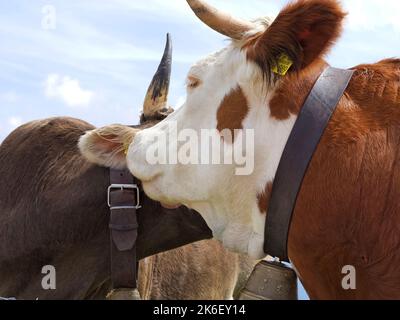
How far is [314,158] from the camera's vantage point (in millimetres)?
2090

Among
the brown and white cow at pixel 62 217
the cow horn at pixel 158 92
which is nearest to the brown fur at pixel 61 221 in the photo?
the brown and white cow at pixel 62 217

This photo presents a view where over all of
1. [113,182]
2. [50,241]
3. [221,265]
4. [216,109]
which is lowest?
[221,265]

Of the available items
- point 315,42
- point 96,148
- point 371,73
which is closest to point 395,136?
point 371,73

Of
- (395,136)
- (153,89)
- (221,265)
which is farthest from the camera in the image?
(221,265)

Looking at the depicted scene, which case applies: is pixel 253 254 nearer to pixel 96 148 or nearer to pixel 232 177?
pixel 232 177

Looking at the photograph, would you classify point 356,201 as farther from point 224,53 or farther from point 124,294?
point 124,294

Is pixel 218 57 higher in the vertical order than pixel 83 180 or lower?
higher

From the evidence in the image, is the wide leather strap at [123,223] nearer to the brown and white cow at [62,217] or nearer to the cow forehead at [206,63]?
the brown and white cow at [62,217]

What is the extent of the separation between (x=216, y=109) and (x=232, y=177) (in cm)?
28

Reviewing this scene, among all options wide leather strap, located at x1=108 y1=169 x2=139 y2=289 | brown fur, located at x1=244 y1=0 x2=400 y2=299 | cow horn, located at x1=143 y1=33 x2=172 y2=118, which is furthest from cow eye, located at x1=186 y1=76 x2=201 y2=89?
cow horn, located at x1=143 y1=33 x2=172 y2=118

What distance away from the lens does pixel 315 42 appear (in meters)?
2.17

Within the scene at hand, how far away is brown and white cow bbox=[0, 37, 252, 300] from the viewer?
3.67m

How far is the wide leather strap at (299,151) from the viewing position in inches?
82.0
